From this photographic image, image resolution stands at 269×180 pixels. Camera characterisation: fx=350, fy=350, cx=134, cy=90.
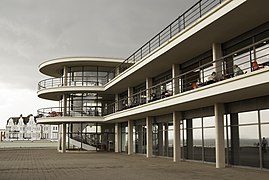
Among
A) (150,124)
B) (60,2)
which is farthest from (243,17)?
(150,124)

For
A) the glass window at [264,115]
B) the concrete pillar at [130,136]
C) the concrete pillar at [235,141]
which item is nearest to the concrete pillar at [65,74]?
the concrete pillar at [130,136]

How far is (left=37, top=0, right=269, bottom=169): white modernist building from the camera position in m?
14.1

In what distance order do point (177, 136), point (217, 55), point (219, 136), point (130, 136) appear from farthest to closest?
point (130, 136), point (177, 136), point (217, 55), point (219, 136)

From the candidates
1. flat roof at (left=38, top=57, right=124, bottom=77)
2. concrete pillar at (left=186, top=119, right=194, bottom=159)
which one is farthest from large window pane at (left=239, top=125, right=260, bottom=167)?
flat roof at (left=38, top=57, right=124, bottom=77)

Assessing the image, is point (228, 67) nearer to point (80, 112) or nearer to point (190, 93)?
point (190, 93)

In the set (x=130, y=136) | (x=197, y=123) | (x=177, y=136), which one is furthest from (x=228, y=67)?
(x=130, y=136)

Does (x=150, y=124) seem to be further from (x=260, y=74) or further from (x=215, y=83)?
(x=260, y=74)

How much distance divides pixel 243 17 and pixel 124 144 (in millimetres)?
21799

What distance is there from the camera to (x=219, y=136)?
16.7 metres

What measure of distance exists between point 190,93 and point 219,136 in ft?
8.38

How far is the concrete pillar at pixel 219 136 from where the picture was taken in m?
16.5

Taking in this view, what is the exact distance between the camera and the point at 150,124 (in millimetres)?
25625

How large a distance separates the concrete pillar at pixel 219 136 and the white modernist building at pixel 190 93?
0.05 m

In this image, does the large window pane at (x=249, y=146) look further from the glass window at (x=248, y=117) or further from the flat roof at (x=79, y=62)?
the flat roof at (x=79, y=62)
